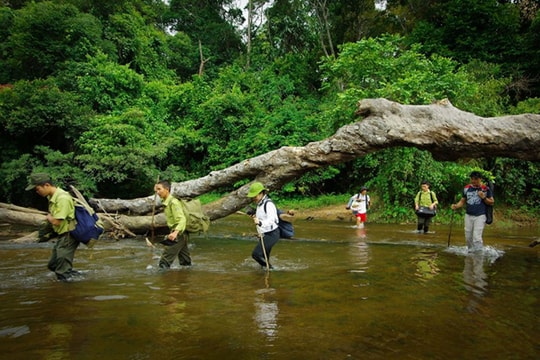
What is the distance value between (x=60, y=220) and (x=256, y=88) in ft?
77.7

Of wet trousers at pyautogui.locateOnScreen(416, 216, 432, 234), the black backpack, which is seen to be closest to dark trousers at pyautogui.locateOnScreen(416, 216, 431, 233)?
A: wet trousers at pyautogui.locateOnScreen(416, 216, 432, 234)

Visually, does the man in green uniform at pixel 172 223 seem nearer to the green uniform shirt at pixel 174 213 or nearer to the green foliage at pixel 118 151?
the green uniform shirt at pixel 174 213

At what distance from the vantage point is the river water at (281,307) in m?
3.93

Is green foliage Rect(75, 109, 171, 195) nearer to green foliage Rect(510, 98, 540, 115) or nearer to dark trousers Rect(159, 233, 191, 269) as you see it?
dark trousers Rect(159, 233, 191, 269)

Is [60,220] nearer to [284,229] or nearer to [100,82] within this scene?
[284,229]

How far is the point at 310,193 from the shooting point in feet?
78.2

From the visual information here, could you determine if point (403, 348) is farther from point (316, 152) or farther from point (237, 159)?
point (237, 159)

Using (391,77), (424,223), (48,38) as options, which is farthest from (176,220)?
(48,38)

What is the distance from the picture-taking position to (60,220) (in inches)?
264

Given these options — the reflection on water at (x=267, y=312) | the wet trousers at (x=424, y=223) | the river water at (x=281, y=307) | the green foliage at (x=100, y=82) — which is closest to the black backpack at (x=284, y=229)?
the river water at (x=281, y=307)

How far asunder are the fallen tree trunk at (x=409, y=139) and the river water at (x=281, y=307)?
225 centimetres

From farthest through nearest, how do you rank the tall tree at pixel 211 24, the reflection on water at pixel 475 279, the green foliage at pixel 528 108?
the tall tree at pixel 211 24, the green foliage at pixel 528 108, the reflection on water at pixel 475 279

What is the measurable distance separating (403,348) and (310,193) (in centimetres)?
1996

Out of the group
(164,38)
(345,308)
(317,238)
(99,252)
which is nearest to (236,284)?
(345,308)
